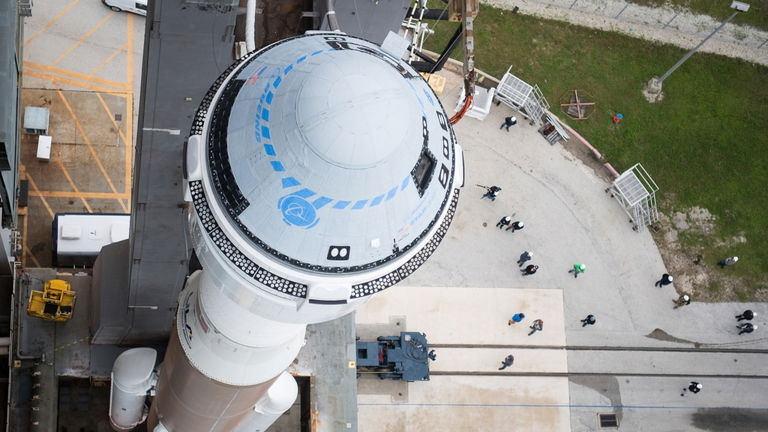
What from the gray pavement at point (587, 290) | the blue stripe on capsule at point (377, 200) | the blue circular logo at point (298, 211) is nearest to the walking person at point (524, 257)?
the gray pavement at point (587, 290)

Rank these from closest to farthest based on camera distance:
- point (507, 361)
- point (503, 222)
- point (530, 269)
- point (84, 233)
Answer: point (84, 233) < point (507, 361) < point (530, 269) < point (503, 222)

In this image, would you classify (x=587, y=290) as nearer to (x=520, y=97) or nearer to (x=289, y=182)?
(x=520, y=97)

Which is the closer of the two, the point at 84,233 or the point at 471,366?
the point at 84,233

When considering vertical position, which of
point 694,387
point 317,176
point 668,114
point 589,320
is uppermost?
point 668,114

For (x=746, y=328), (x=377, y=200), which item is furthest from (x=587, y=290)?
(x=377, y=200)

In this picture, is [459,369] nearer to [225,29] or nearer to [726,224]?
[726,224]

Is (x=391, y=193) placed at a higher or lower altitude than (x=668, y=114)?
lower

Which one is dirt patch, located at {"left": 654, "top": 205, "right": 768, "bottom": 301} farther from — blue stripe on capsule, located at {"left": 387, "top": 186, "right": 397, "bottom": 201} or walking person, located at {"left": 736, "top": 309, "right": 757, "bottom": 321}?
blue stripe on capsule, located at {"left": 387, "top": 186, "right": 397, "bottom": 201}

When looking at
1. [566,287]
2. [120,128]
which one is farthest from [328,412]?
[120,128]

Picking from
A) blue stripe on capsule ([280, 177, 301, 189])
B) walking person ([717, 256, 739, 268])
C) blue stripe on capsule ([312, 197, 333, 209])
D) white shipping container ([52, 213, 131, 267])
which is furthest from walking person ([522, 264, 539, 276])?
blue stripe on capsule ([280, 177, 301, 189])
